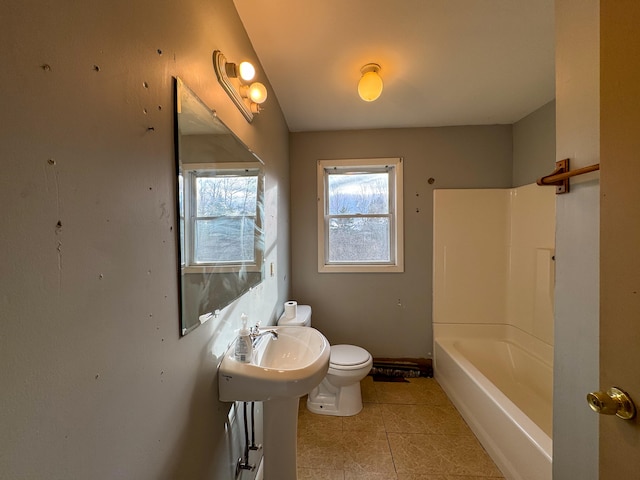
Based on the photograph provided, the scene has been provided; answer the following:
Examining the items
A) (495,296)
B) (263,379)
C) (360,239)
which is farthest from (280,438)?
(495,296)

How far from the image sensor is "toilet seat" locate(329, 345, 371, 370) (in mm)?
1839

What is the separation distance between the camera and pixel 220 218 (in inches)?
39.6

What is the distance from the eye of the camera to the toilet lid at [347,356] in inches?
73.5

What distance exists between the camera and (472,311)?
2.38 m

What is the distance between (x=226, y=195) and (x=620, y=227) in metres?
1.18

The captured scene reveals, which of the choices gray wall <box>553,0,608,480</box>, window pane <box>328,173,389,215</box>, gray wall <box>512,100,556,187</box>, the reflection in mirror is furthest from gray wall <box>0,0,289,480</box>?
gray wall <box>512,100,556,187</box>

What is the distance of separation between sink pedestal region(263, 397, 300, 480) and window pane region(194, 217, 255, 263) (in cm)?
71

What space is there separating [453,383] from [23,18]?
269 cm

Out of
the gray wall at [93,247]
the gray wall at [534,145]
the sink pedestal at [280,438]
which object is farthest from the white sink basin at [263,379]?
the gray wall at [534,145]

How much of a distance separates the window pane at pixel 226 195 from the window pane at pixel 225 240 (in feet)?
0.12

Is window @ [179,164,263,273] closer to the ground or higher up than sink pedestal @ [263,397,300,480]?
higher up

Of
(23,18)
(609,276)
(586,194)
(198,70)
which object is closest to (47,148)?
(23,18)

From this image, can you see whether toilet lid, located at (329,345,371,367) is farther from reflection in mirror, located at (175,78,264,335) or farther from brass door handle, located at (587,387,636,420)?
brass door handle, located at (587,387,636,420)

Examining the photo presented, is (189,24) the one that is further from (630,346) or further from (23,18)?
(630,346)
